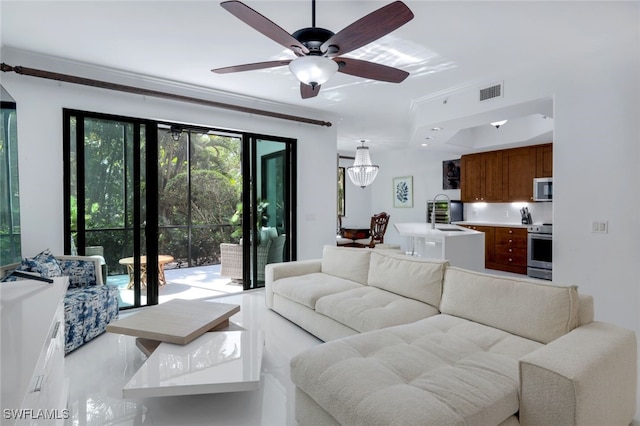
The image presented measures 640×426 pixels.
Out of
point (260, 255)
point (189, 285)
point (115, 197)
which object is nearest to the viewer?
point (115, 197)

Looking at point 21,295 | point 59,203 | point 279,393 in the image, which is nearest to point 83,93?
point 59,203

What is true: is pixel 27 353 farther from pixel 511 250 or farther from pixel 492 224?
pixel 492 224

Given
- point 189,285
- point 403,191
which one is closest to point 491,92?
point 403,191

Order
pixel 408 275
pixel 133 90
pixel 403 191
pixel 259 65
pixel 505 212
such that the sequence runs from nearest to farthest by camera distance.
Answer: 1. pixel 259 65
2. pixel 408 275
3. pixel 133 90
4. pixel 505 212
5. pixel 403 191

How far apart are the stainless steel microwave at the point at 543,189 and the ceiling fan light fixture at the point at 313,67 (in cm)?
518

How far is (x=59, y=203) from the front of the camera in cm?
343

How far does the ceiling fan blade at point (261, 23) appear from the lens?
1686 millimetres

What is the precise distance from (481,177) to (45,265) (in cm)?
713

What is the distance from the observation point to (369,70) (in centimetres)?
248

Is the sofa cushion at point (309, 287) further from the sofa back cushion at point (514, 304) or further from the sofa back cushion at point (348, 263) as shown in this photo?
the sofa back cushion at point (514, 304)

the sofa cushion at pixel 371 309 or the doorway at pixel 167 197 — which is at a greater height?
the doorway at pixel 167 197

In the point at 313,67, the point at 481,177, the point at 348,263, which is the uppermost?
the point at 313,67

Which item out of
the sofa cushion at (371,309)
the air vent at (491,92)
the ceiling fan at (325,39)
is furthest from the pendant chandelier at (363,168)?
the ceiling fan at (325,39)

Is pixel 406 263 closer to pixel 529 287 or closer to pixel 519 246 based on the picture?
pixel 529 287
